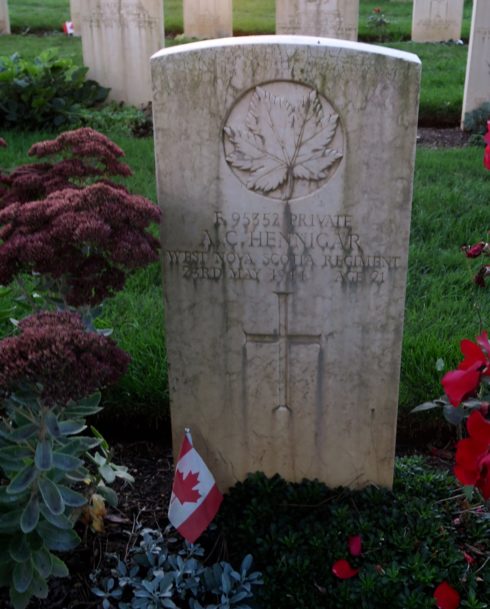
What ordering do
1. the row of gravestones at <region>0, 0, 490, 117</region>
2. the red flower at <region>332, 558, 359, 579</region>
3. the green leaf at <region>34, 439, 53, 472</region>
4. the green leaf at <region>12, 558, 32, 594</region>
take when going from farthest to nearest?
1. the row of gravestones at <region>0, 0, 490, 117</region>
2. the red flower at <region>332, 558, 359, 579</region>
3. the green leaf at <region>12, 558, 32, 594</region>
4. the green leaf at <region>34, 439, 53, 472</region>

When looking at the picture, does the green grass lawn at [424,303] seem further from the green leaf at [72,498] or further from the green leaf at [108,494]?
the green leaf at [72,498]

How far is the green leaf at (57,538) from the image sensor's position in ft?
6.41

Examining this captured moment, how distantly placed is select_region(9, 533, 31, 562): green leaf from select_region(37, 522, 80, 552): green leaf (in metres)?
0.05

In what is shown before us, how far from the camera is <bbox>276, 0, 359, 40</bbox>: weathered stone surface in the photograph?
28.7 ft

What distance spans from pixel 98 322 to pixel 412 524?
161cm

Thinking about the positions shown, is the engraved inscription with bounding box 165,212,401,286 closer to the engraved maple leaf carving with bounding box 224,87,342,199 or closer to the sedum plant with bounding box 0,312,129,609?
the engraved maple leaf carving with bounding box 224,87,342,199

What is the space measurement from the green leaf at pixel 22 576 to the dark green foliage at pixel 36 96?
5661 millimetres

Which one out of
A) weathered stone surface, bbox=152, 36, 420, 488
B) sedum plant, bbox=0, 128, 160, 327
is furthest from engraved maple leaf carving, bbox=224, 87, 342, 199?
sedum plant, bbox=0, 128, 160, 327

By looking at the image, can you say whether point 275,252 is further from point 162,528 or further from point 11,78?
point 11,78

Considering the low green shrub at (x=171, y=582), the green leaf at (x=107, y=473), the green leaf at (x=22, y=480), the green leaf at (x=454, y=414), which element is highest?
the green leaf at (x=22, y=480)

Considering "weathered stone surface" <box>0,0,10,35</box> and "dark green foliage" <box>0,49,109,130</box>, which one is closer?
"dark green foliage" <box>0,49,109,130</box>

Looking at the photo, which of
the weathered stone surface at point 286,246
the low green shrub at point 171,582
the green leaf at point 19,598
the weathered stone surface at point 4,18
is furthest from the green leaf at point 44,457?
the weathered stone surface at point 4,18

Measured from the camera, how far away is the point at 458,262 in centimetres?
407

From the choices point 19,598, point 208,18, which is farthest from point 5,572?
point 208,18
